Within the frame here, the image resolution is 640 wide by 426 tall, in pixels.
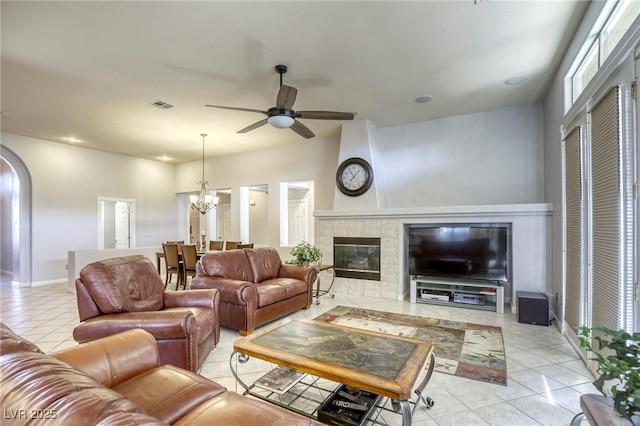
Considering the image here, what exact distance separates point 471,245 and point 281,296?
2.93 m

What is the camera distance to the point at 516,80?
12.5 feet

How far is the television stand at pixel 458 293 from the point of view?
4352 millimetres

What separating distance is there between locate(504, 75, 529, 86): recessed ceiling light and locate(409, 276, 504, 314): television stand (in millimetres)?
2784

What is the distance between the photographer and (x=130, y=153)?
24.6ft

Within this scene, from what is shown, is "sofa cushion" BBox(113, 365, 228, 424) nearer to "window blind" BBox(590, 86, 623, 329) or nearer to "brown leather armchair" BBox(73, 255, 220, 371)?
"brown leather armchair" BBox(73, 255, 220, 371)

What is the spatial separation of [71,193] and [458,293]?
8.23 meters

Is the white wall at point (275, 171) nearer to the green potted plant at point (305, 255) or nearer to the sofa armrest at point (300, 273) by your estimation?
the green potted plant at point (305, 255)

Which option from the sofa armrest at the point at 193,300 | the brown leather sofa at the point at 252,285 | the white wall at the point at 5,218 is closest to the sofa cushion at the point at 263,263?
the brown leather sofa at the point at 252,285

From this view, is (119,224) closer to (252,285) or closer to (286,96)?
(252,285)

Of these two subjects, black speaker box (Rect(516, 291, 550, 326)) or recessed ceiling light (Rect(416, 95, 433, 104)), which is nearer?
black speaker box (Rect(516, 291, 550, 326))

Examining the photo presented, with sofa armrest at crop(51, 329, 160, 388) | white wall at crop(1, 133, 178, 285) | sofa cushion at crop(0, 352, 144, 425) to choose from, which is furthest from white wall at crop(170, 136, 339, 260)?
sofa cushion at crop(0, 352, 144, 425)

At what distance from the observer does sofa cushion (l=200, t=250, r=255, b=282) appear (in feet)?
12.2

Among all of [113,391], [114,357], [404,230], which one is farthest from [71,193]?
[113,391]

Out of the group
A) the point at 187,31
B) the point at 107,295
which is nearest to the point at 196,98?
the point at 187,31
